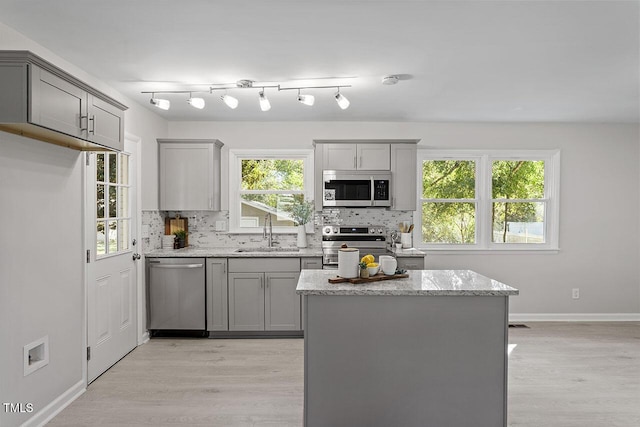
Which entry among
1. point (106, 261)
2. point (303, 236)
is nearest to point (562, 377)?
point (303, 236)

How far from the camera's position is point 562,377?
131 inches

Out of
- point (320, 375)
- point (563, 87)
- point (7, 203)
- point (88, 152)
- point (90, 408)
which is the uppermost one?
point (563, 87)

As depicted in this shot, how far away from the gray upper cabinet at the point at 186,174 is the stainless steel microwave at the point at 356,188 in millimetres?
1308

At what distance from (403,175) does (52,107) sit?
3.43 metres

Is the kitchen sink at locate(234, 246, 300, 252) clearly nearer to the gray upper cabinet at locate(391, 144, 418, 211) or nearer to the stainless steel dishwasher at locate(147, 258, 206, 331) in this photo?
the stainless steel dishwasher at locate(147, 258, 206, 331)

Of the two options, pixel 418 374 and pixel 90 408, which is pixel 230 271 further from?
pixel 418 374

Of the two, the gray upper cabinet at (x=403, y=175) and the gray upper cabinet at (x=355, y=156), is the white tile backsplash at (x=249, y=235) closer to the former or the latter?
the gray upper cabinet at (x=403, y=175)

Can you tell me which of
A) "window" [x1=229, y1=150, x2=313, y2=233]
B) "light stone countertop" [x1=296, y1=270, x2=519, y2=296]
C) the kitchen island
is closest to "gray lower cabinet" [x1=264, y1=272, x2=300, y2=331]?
"window" [x1=229, y1=150, x2=313, y2=233]

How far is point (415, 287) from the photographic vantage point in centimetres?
240

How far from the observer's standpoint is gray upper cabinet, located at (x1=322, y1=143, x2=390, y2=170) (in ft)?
15.2

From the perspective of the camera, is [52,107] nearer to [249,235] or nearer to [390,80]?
[390,80]

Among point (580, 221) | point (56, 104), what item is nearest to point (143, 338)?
point (56, 104)

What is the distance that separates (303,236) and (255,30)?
2731 millimetres

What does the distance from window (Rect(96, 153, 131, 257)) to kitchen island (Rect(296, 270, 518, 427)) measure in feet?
6.89
